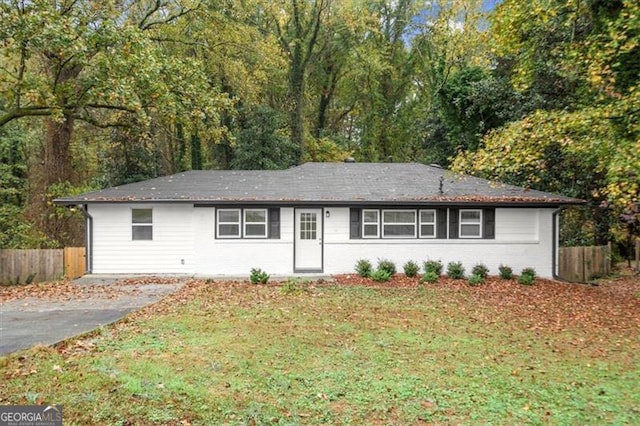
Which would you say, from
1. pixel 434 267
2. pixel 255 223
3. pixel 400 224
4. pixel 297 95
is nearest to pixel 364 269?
pixel 400 224

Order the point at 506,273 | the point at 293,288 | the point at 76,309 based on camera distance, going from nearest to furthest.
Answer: the point at 76,309
the point at 293,288
the point at 506,273

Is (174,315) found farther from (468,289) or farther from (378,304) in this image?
(468,289)

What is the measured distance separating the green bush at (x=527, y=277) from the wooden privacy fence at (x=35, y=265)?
14156mm

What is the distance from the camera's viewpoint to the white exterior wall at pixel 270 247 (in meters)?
13.1

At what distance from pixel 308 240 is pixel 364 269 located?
2.13m

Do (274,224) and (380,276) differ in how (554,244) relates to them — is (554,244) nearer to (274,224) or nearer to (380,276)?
(380,276)

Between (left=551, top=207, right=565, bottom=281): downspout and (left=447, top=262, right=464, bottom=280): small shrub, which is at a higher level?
(left=551, top=207, right=565, bottom=281): downspout

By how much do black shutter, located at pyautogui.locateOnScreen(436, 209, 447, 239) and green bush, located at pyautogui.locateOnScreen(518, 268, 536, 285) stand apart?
2.59m

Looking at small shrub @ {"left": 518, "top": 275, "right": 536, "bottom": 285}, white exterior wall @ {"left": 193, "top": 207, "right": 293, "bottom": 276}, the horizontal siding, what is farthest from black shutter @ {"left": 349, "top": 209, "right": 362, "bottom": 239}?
small shrub @ {"left": 518, "top": 275, "right": 536, "bottom": 285}

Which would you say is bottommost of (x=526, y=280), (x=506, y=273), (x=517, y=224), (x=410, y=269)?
(x=526, y=280)

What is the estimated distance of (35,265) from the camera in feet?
42.6

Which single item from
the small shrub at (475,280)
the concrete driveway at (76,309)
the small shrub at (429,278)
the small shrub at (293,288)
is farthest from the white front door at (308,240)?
the small shrub at (475,280)

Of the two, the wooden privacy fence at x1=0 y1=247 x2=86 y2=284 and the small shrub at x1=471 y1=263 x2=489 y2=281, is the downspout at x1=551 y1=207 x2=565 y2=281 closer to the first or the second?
the small shrub at x1=471 y1=263 x2=489 y2=281

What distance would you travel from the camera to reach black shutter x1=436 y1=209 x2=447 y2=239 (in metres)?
13.7
